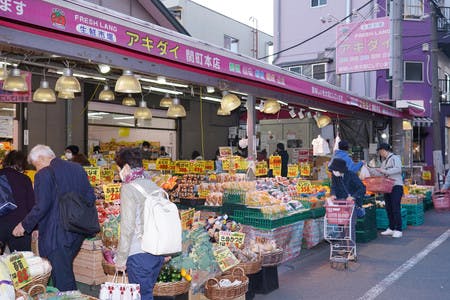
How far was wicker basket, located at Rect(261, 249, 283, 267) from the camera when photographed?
6.25 meters

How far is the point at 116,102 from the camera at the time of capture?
16.1 m

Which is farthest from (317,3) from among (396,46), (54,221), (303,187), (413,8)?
(54,221)

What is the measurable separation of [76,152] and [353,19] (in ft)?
55.6

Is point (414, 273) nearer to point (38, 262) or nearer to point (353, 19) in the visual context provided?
point (38, 262)

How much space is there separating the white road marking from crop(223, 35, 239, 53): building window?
19.8m

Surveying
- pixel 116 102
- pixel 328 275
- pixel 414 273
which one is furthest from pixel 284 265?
pixel 116 102

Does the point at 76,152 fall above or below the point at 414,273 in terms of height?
above

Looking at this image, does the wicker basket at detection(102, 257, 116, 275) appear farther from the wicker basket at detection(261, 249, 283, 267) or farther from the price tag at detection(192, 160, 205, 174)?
the price tag at detection(192, 160, 205, 174)

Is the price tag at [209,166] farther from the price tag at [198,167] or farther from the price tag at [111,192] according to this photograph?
the price tag at [111,192]

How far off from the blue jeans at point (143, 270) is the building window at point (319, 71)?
19.7 meters

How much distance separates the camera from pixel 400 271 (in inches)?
287

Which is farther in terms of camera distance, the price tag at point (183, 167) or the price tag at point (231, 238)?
the price tag at point (183, 167)

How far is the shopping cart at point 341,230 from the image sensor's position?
7.49m

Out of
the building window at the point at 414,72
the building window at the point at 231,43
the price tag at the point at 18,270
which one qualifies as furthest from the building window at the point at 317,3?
the price tag at the point at 18,270
